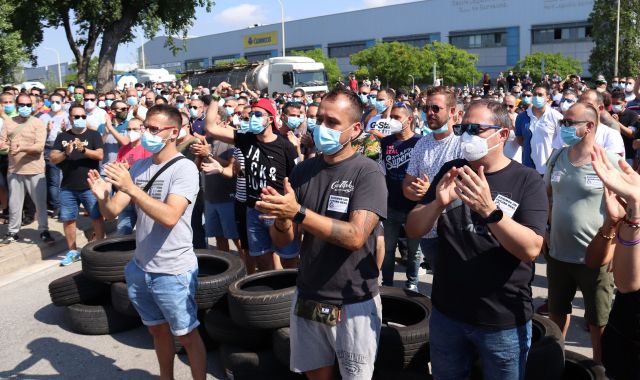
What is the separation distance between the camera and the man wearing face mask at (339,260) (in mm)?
3080

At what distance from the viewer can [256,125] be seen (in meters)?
5.63

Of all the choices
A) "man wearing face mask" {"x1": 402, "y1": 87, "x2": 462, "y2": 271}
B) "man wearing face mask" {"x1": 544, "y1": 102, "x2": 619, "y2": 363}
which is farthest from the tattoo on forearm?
"man wearing face mask" {"x1": 544, "y1": 102, "x2": 619, "y2": 363}

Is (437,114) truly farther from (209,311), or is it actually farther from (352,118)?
(209,311)

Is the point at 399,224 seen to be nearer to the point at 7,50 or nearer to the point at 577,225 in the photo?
the point at 577,225

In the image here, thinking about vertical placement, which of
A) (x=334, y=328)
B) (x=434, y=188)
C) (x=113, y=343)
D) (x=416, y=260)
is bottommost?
(x=113, y=343)

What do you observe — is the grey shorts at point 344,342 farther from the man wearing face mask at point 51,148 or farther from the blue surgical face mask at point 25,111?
the man wearing face mask at point 51,148

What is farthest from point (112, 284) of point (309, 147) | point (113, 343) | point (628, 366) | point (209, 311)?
point (628, 366)

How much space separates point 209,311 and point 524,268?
2784 mm

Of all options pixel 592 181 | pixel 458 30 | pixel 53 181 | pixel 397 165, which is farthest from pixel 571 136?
pixel 458 30

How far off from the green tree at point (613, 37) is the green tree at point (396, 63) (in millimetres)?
14872

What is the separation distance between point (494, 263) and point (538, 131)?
5.22 metres

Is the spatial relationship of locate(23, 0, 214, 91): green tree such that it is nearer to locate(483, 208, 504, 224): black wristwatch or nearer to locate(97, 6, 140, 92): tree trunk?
locate(97, 6, 140, 92): tree trunk

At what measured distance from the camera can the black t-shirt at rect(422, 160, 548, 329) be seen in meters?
2.78

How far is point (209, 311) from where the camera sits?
4.77m
